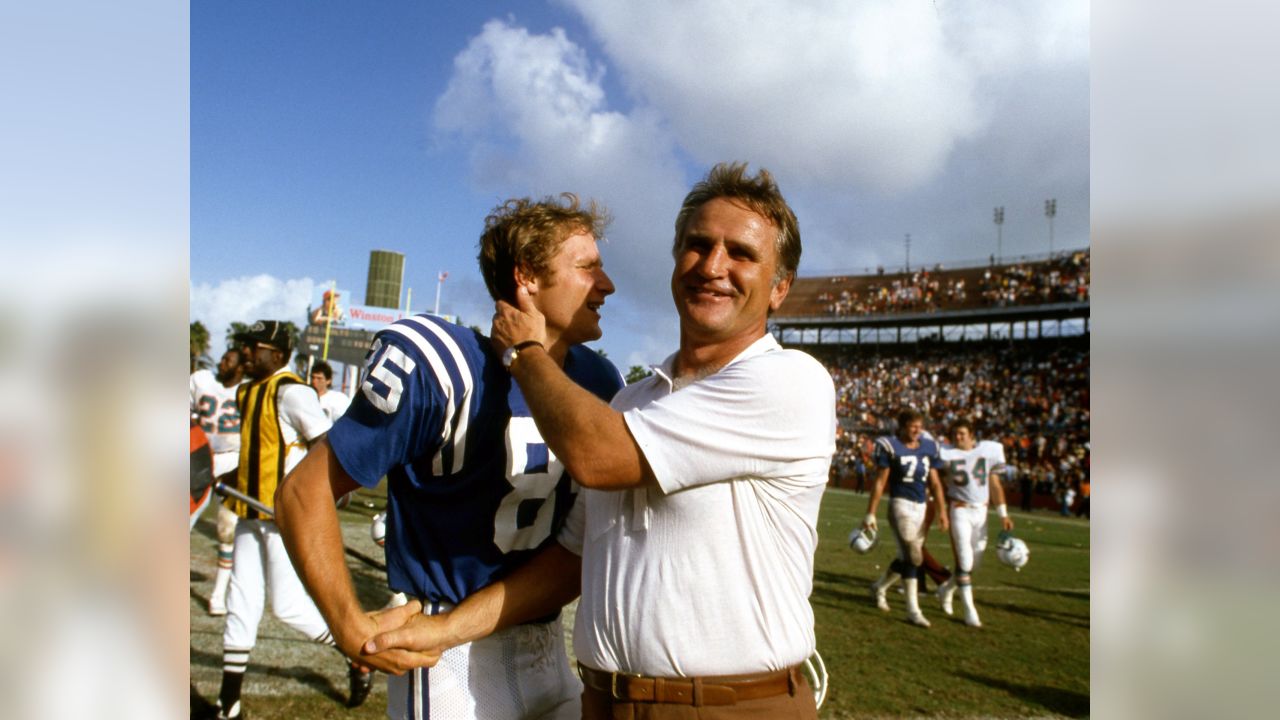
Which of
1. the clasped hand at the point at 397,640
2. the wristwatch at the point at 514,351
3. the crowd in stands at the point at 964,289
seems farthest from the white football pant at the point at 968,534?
the crowd in stands at the point at 964,289

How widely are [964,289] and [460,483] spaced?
5092cm

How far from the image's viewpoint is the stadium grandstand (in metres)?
34.3

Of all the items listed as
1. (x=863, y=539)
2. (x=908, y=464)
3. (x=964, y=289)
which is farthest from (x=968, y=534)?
(x=964, y=289)

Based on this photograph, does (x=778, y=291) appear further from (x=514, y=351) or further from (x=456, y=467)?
(x=456, y=467)

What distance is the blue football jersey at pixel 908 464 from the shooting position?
893 cm

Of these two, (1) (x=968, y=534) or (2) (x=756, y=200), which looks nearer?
(2) (x=756, y=200)

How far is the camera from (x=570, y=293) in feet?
7.55

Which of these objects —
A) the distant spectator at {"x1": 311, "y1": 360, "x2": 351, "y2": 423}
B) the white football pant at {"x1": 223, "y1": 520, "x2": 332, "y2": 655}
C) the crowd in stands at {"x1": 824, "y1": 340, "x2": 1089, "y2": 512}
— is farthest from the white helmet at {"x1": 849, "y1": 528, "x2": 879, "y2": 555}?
the crowd in stands at {"x1": 824, "y1": 340, "x2": 1089, "y2": 512}

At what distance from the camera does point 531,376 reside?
1.73 metres

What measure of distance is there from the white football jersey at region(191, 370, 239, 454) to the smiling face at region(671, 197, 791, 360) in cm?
701

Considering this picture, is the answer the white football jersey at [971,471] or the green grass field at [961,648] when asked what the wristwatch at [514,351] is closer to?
the green grass field at [961,648]

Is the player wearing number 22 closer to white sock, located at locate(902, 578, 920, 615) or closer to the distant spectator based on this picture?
white sock, located at locate(902, 578, 920, 615)
